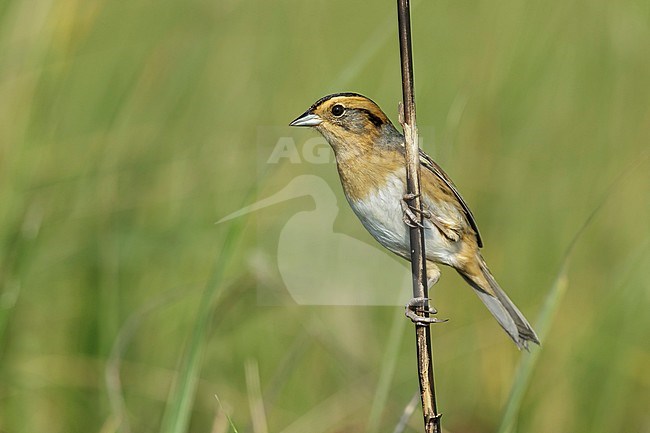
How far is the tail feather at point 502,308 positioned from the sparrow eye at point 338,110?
60 cm

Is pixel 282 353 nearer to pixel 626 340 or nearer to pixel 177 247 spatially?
pixel 177 247

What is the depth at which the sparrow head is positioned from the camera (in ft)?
9.09

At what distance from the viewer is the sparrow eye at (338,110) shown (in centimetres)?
280

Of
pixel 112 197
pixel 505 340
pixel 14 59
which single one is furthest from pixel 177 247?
pixel 505 340

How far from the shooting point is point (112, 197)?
4027mm

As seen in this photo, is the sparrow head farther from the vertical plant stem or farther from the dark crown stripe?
the vertical plant stem

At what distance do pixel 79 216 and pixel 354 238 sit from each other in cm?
106

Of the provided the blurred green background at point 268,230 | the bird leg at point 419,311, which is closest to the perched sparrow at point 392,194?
the blurred green background at point 268,230

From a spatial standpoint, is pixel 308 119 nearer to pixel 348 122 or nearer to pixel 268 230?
pixel 348 122

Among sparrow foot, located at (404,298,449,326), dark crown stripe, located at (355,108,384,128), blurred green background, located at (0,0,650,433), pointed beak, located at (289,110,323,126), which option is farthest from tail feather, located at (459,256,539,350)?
pointed beak, located at (289,110,323,126)

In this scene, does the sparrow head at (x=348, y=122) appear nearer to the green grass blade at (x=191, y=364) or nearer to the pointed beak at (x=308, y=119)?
the pointed beak at (x=308, y=119)

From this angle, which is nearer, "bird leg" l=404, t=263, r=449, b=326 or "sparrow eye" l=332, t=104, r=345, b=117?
"bird leg" l=404, t=263, r=449, b=326

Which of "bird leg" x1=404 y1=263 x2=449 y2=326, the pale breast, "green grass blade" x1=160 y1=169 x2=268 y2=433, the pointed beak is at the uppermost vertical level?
the pointed beak

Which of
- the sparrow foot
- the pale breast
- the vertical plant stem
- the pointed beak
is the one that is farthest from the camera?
the pointed beak
